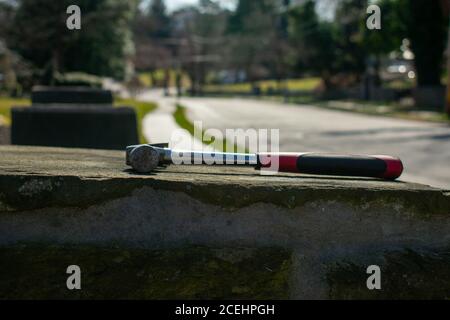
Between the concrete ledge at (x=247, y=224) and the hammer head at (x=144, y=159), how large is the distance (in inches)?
3.6

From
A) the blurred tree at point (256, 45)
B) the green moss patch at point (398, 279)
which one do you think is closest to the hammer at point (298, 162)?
the green moss patch at point (398, 279)

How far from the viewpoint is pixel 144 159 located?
2.42 m

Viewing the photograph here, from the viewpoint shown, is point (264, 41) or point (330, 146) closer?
point (330, 146)

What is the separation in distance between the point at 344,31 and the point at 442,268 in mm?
47677

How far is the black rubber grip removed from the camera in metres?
2.54

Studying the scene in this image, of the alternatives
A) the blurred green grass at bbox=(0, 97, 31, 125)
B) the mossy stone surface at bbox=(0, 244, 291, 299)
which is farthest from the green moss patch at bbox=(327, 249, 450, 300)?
the blurred green grass at bbox=(0, 97, 31, 125)

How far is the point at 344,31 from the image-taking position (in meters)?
47.8

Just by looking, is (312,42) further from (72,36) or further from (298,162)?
(298,162)

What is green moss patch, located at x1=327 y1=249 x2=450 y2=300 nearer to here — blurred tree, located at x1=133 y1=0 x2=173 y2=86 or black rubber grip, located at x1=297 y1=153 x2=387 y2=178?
black rubber grip, located at x1=297 y1=153 x2=387 y2=178

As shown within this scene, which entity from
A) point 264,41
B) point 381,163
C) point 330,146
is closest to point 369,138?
point 330,146

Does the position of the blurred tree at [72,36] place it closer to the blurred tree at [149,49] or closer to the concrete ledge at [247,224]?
the concrete ledge at [247,224]

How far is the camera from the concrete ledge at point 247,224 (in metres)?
2.17

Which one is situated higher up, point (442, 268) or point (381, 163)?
point (381, 163)

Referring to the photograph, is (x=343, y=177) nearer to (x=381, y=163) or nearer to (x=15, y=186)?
(x=381, y=163)
